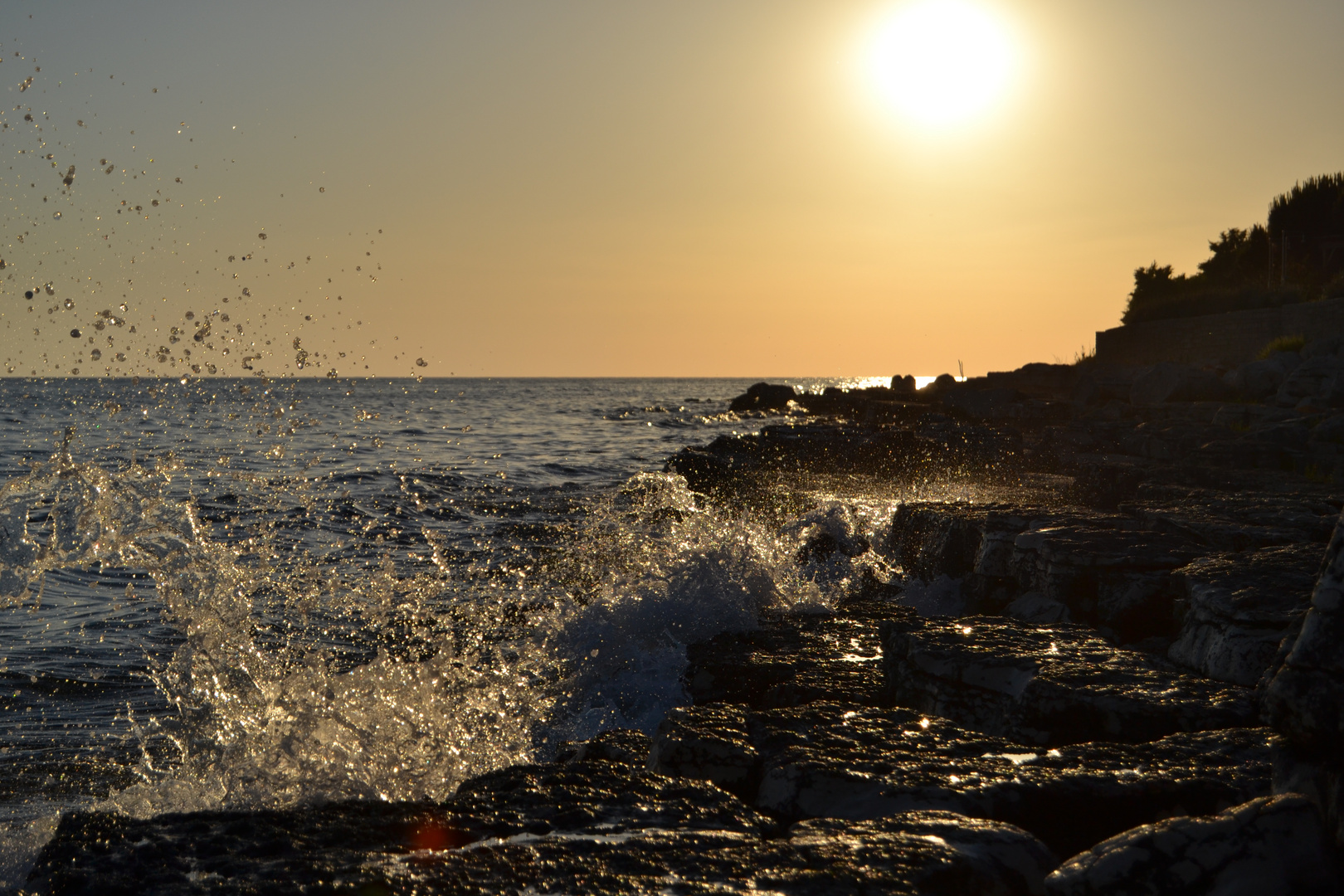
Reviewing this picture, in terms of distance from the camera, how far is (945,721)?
10.9ft

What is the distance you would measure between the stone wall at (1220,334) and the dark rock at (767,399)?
25.2 metres

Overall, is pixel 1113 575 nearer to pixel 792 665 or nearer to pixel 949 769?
pixel 792 665

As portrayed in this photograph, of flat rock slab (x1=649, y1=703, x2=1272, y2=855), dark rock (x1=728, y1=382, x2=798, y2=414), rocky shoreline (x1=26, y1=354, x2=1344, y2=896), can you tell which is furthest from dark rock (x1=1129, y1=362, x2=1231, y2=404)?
dark rock (x1=728, y1=382, x2=798, y2=414)

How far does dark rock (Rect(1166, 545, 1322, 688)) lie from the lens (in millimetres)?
3420

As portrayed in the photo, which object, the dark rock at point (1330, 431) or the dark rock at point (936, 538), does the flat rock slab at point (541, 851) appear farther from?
the dark rock at point (1330, 431)

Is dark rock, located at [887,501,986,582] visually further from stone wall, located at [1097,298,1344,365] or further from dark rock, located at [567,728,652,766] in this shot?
stone wall, located at [1097,298,1344,365]

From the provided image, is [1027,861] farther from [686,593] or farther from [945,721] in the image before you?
[686,593]

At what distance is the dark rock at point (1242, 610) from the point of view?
342cm

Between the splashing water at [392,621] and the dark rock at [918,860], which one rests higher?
the dark rock at [918,860]

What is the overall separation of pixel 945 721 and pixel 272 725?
3255 millimetres

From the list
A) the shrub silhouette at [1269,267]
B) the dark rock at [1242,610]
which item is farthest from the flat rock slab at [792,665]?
the shrub silhouette at [1269,267]

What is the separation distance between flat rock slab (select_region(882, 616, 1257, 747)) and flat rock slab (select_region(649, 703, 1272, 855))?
23 centimetres

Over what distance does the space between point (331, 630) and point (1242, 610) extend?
674cm

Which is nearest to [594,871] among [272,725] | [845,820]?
[845,820]
